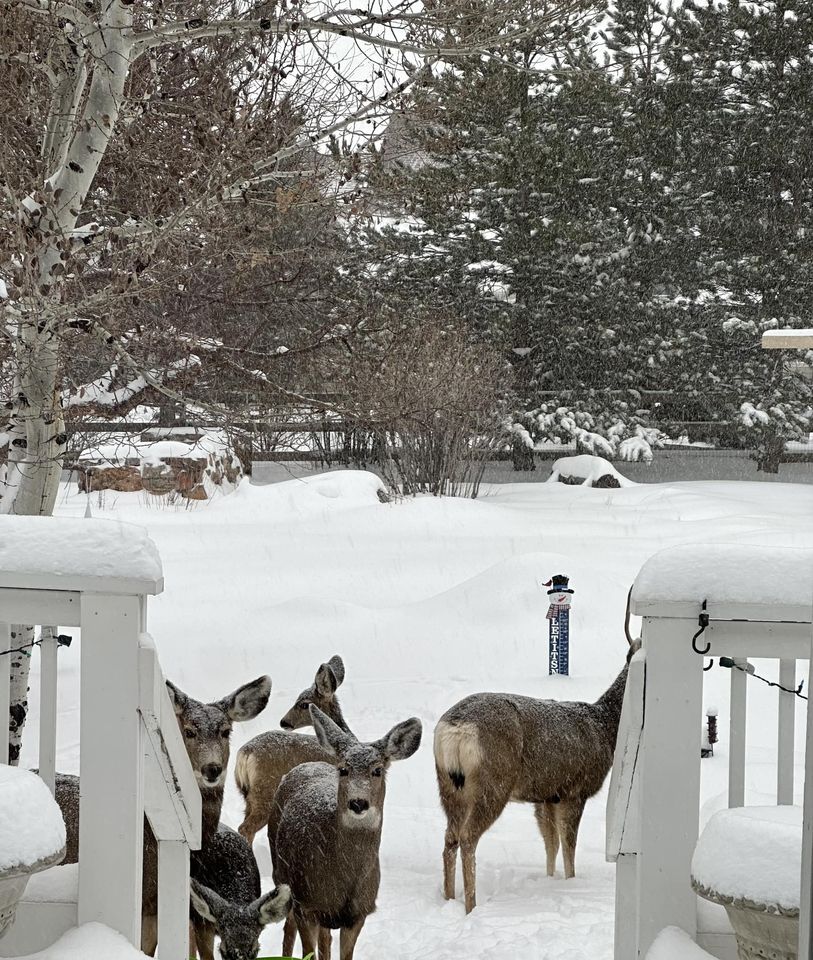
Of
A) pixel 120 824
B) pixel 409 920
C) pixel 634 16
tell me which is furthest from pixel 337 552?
pixel 634 16

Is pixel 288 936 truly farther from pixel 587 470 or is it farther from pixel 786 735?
pixel 587 470

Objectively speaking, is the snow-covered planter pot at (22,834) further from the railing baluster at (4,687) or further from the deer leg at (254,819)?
the deer leg at (254,819)

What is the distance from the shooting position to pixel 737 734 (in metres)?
2.71

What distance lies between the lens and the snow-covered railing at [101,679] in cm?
265

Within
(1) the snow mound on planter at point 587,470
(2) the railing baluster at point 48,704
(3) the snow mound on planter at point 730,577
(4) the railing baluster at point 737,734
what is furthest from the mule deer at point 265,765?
(1) the snow mound on planter at point 587,470

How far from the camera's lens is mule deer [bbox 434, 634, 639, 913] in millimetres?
5164

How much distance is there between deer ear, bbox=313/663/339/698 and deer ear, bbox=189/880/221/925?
194 centimetres

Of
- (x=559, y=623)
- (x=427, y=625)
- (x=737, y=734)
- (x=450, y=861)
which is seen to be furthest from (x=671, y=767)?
(x=427, y=625)

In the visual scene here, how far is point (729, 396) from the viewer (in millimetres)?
27781

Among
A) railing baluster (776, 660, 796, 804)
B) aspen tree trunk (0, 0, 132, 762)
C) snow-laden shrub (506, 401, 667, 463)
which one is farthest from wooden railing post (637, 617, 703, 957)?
snow-laden shrub (506, 401, 667, 463)

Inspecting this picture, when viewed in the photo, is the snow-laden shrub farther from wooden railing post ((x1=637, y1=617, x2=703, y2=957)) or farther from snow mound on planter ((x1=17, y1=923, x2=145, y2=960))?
snow mound on planter ((x1=17, y1=923, x2=145, y2=960))

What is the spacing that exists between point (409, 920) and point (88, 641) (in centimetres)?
290

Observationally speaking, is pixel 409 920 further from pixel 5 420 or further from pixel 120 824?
pixel 5 420

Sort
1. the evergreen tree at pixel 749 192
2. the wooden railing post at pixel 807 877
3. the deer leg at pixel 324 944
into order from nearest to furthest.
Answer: the wooden railing post at pixel 807 877 < the deer leg at pixel 324 944 < the evergreen tree at pixel 749 192
